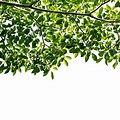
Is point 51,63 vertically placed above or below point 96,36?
below

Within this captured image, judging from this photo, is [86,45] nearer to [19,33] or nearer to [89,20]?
[89,20]

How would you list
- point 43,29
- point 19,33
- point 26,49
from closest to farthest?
point 19,33 → point 43,29 → point 26,49

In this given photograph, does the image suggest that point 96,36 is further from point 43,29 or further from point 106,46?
point 43,29

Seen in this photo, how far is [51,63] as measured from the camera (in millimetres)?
9688

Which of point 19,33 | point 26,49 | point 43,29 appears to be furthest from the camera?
point 26,49

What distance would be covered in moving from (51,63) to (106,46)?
1752 millimetres

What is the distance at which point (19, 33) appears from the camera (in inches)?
320

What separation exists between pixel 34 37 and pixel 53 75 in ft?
4.14

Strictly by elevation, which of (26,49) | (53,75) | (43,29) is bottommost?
(53,75)

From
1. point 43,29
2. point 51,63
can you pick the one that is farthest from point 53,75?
point 43,29

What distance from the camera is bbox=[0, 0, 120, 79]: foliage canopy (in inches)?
325

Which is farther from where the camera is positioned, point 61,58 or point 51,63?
point 51,63

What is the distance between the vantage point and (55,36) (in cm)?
902

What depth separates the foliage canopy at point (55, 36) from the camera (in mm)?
8258
